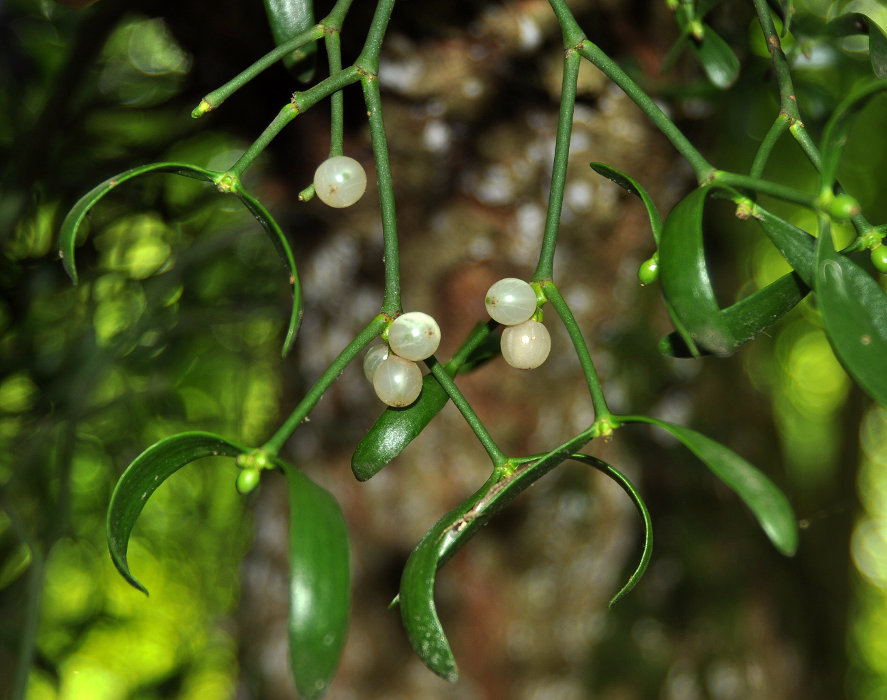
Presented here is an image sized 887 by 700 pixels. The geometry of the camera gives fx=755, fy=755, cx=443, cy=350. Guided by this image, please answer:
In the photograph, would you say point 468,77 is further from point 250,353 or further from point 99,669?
point 99,669

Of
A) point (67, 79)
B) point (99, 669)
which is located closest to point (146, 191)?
point (67, 79)

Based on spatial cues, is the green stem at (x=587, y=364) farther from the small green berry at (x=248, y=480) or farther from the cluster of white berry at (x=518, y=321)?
the small green berry at (x=248, y=480)


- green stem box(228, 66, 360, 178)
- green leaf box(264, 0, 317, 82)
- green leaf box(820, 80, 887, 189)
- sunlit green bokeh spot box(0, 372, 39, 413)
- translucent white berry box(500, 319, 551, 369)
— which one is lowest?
sunlit green bokeh spot box(0, 372, 39, 413)

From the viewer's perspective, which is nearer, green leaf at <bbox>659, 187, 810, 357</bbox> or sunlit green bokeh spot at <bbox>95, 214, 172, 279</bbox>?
green leaf at <bbox>659, 187, 810, 357</bbox>

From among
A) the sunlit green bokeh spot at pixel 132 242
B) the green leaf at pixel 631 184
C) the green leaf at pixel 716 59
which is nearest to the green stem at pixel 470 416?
the green leaf at pixel 631 184

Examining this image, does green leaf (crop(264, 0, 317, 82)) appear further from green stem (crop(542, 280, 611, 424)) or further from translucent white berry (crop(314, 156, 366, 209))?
green stem (crop(542, 280, 611, 424))

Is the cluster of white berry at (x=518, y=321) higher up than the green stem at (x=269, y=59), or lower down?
lower down

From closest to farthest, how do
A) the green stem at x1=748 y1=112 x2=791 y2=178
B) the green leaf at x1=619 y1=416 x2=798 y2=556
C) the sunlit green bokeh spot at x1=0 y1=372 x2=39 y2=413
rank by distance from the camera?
the green leaf at x1=619 y1=416 x2=798 y2=556
the green stem at x1=748 y1=112 x2=791 y2=178
the sunlit green bokeh spot at x1=0 y1=372 x2=39 y2=413

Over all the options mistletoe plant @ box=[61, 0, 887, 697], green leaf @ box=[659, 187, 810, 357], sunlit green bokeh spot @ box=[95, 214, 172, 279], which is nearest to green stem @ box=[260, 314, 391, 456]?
mistletoe plant @ box=[61, 0, 887, 697]
